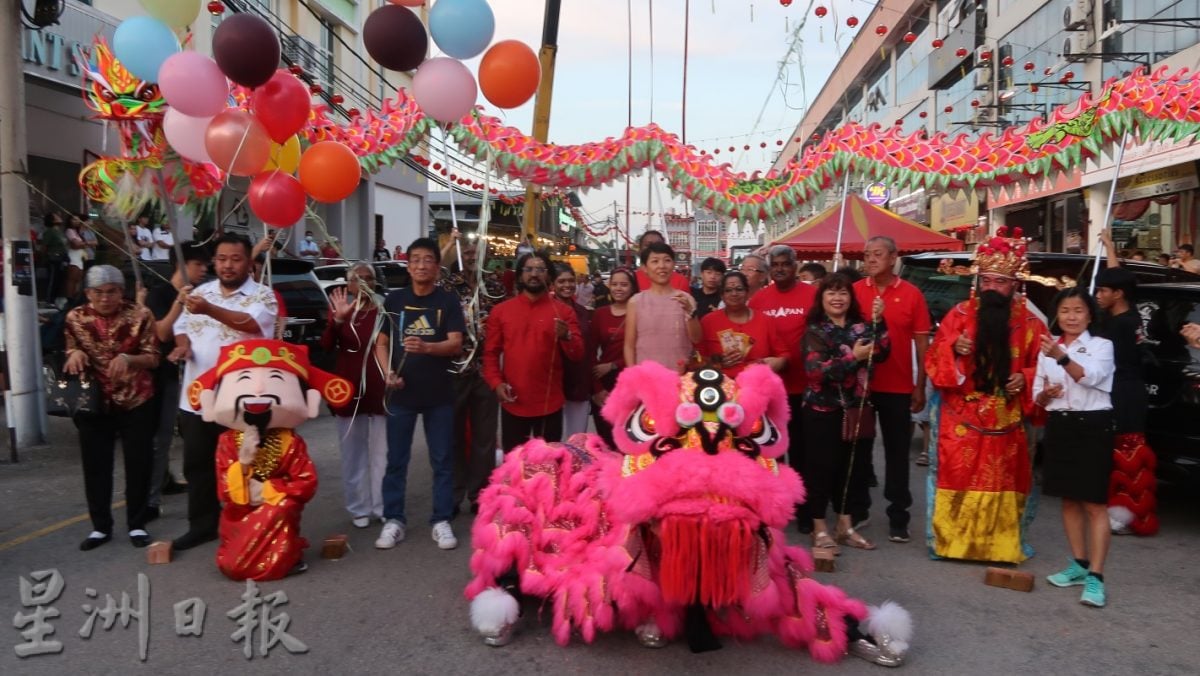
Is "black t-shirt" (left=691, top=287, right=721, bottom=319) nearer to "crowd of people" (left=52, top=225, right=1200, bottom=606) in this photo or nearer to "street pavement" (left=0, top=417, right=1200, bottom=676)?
"crowd of people" (left=52, top=225, right=1200, bottom=606)

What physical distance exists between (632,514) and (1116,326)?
3977 mm

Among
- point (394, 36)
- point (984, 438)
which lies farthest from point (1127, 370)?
point (394, 36)

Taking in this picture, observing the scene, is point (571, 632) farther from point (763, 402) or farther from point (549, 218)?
point (549, 218)

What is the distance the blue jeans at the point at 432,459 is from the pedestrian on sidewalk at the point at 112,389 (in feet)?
4.65

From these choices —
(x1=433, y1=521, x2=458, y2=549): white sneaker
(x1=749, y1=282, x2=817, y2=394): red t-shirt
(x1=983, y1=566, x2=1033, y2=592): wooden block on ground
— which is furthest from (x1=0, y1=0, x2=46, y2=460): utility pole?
(x1=983, y1=566, x2=1033, y2=592): wooden block on ground

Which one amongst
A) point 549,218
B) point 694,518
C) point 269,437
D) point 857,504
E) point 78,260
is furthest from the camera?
point 549,218

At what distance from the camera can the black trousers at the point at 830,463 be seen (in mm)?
5406

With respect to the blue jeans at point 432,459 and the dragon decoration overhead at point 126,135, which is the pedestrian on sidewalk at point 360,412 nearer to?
the blue jeans at point 432,459

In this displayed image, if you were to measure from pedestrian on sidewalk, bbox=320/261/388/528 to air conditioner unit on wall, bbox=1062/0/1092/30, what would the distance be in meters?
18.2

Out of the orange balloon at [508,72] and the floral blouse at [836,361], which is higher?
the orange balloon at [508,72]

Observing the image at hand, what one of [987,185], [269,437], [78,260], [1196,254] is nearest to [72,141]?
[78,260]

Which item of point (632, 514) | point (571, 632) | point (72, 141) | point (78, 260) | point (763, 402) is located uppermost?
point (72, 141)

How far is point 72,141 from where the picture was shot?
13695 mm

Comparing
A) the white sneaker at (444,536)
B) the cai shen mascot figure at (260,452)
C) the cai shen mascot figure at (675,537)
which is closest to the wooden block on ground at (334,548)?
the cai shen mascot figure at (260,452)
